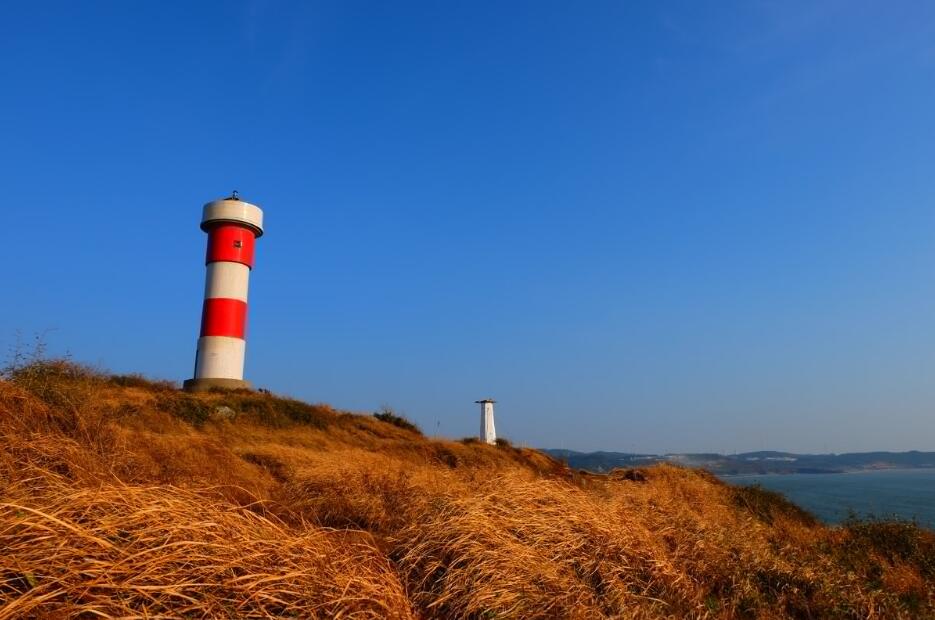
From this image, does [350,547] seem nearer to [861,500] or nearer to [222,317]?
[222,317]

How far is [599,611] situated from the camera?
4492 mm

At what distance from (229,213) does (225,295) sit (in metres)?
3.24

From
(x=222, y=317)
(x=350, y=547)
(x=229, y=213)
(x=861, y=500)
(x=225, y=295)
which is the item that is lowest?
(x=861, y=500)

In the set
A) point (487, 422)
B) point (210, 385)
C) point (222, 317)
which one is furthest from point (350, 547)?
point (487, 422)

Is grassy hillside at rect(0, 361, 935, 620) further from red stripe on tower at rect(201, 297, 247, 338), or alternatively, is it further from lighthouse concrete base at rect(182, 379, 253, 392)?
red stripe on tower at rect(201, 297, 247, 338)

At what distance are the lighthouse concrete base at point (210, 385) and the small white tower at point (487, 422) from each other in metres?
11.7

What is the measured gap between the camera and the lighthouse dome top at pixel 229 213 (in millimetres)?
22875

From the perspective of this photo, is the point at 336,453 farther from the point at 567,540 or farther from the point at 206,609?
the point at 206,609

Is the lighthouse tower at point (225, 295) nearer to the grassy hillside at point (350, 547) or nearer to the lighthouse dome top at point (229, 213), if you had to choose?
the lighthouse dome top at point (229, 213)

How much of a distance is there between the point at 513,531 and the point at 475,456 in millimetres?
13402

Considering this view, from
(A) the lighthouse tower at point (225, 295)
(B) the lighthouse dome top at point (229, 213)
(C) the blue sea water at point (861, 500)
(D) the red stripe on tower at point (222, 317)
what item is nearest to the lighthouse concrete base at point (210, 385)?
(A) the lighthouse tower at point (225, 295)

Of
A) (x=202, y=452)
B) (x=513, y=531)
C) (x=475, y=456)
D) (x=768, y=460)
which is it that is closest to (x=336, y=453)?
(x=202, y=452)

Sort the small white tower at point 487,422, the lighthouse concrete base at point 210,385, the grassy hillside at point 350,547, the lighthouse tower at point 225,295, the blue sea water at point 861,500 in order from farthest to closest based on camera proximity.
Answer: the small white tower at point 487,422 < the lighthouse tower at point 225,295 < the lighthouse concrete base at point 210,385 < the blue sea water at point 861,500 < the grassy hillside at point 350,547

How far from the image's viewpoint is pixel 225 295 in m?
22.1
